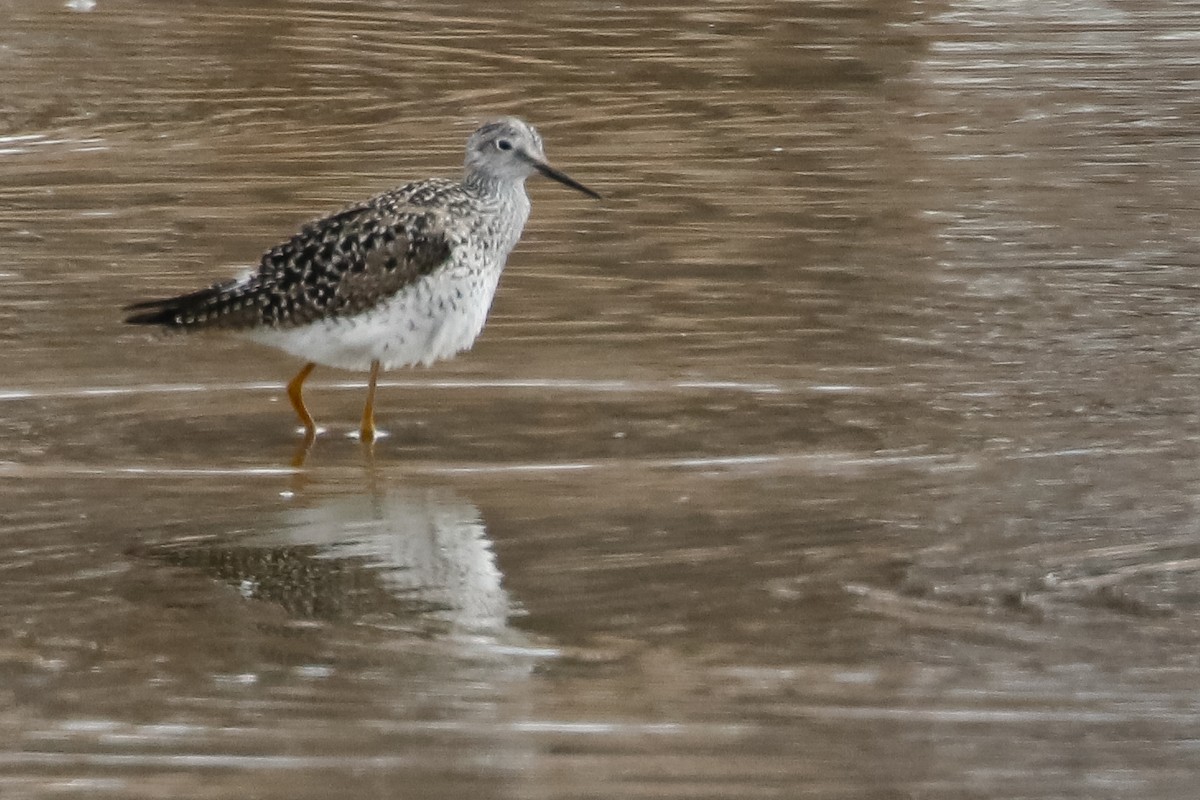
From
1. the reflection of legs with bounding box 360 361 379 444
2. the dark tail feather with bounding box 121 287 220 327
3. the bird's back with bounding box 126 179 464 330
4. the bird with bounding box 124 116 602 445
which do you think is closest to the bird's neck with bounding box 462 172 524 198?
the bird with bounding box 124 116 602 445

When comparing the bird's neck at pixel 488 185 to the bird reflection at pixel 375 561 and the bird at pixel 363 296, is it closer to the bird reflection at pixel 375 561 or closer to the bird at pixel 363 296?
the bird at pixel 363 296

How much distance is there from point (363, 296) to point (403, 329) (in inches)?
7.2

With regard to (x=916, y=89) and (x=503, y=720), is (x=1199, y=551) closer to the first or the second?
(x=503, y=720)

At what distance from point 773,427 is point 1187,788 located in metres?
3.08

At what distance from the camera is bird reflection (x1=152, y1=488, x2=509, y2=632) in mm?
6176

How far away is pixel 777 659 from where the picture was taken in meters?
5.72

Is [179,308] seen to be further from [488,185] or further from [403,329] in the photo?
[488,185]

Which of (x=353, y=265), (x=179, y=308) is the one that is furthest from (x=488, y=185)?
(x=179, y=308)

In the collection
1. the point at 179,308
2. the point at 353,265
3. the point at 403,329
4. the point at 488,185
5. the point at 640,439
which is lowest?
the point at 640,439

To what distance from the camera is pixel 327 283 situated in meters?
7.89

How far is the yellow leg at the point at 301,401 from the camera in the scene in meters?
8.07

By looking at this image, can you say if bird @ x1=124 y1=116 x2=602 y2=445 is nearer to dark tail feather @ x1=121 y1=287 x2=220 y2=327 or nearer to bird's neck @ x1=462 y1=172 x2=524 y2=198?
dark tail feather @ x1=121 y1=287 x2=220 y2=327

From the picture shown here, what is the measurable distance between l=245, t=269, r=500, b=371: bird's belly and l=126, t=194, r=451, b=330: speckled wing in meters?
0.04

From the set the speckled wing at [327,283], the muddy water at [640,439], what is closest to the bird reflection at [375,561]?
the muddy water at [640,439]
